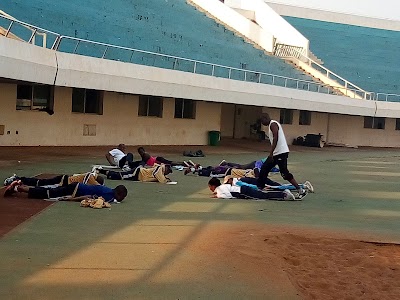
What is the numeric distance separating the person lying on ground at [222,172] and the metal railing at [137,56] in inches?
251

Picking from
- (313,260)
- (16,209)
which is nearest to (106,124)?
(16,209)

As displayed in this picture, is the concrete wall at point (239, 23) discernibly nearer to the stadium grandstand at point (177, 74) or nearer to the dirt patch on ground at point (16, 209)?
the stadium grandstand at point (177, 74)

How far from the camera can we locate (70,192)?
1095 centimetres

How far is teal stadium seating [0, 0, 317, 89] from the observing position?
81.0 ft

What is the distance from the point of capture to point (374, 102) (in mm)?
40594

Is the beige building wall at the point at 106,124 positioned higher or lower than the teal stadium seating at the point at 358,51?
lower

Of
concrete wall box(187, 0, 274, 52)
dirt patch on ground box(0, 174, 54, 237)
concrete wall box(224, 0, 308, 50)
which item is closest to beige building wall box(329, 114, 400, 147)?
concrete wall box(224, 0, 308, 50)

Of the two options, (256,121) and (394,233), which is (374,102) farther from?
(394,233)

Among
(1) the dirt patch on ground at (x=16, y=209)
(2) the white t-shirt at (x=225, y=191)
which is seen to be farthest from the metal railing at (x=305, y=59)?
(1) the dirt patch on ground at (x=16, y=209)

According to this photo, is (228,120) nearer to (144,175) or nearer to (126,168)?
(126,168)

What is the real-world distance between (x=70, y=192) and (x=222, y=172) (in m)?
6.16

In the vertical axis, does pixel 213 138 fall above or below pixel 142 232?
above

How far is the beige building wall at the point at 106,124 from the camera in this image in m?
22.7

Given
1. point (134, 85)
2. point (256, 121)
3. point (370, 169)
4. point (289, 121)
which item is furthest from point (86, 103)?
point (289, 121)
